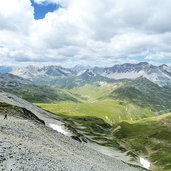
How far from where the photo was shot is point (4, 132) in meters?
68.6

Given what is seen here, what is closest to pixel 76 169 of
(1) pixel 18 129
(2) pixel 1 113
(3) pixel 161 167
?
(1) pixel 18 129

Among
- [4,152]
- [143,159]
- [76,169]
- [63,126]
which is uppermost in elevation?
[4,152]

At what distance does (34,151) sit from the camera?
197 feet

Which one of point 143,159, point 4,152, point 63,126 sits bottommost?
point 143,159

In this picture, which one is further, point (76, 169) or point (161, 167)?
point (161, 167)

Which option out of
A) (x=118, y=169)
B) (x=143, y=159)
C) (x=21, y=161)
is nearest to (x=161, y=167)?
(x=143, y=159)

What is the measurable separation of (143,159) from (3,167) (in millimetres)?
155090

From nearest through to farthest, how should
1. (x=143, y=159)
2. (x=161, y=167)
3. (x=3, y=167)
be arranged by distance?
(x=3, y=167)
(x=161, y=167)
(x=143, y=159)

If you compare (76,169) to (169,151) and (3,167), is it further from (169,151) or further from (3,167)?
(169,151)

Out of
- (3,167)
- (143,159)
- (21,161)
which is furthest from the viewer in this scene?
(143,159)

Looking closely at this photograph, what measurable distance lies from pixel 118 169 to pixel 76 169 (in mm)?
30057

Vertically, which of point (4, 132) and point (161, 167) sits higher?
point (4, 132)

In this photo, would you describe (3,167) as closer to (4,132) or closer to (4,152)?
(4,152)

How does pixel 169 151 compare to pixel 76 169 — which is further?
pixel 169 151
